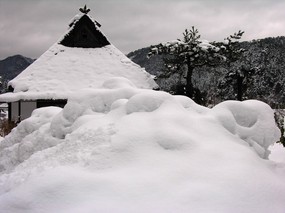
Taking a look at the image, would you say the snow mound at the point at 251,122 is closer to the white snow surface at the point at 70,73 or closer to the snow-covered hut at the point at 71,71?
the white snow surface at the point at 70,73

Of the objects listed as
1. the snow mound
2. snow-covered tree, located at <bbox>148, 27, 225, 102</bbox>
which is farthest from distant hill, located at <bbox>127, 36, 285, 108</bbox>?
the snow mound

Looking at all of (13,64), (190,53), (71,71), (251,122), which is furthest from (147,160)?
(13,64)

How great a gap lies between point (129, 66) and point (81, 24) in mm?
3515

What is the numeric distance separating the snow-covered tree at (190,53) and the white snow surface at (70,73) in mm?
2814

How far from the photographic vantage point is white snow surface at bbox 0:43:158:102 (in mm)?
14469

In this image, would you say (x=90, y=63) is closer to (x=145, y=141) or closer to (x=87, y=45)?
(x=87, y=45)

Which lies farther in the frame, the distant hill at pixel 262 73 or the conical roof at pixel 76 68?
the distant hill at pixel 262 73

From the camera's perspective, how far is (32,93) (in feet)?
46.2

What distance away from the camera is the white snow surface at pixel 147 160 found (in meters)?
2.56

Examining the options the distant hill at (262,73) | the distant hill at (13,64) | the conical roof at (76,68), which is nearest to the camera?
the conical roof at (76,68)

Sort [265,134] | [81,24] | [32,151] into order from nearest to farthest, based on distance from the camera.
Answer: [265,134] < [32,151] < [81,24]

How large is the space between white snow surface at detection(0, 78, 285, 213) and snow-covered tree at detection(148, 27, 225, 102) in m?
14.3

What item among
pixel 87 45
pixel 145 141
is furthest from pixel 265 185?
pixel 87 45

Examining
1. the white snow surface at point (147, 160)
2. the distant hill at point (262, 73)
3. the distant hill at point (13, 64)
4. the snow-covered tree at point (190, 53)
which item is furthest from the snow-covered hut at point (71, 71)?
the distant hill at point (13, 64)
